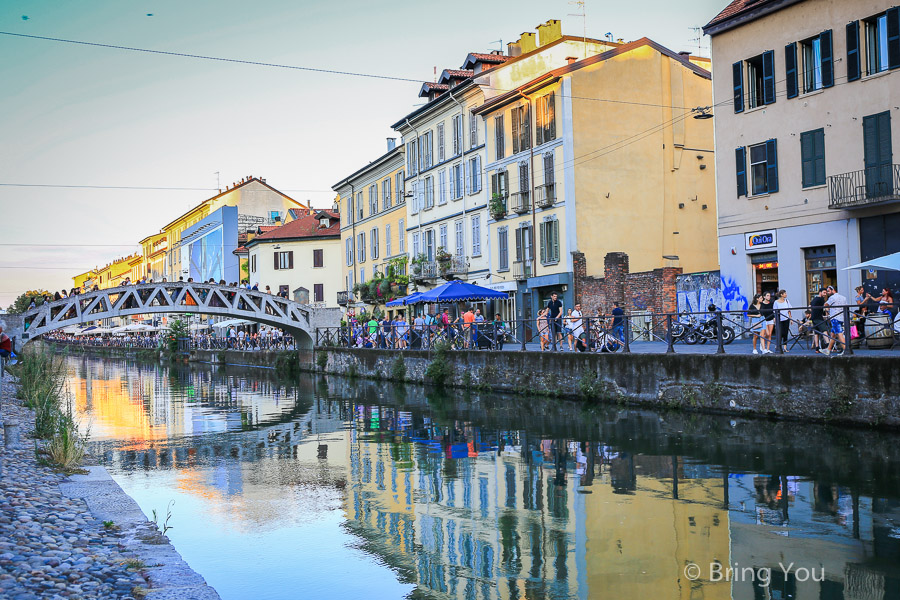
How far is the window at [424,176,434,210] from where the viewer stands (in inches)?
1911

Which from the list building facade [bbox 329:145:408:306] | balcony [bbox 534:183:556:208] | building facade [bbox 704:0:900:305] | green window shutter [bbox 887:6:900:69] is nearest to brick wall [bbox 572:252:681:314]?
building facade [bbox 704:0:900:305]

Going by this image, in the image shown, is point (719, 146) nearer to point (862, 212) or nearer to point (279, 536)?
point (862, 212)

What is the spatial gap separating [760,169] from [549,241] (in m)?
11.7

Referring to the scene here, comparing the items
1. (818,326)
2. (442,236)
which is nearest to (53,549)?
(818,326)

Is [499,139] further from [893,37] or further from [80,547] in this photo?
[80,547]

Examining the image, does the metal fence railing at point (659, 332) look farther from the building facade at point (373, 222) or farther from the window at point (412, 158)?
the window at point (412, 158)

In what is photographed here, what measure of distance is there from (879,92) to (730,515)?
662 inches

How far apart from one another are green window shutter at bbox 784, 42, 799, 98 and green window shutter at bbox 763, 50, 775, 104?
514 mm

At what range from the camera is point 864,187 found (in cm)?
2300

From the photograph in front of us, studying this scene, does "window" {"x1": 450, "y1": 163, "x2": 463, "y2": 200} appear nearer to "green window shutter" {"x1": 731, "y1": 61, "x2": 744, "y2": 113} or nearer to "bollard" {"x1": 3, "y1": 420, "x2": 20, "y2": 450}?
"green window shutter" {"x1": 731, "y1": 61, "x2": 744, "y2": 113}

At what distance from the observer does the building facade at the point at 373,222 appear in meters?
53.1

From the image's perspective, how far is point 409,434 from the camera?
59.7ft

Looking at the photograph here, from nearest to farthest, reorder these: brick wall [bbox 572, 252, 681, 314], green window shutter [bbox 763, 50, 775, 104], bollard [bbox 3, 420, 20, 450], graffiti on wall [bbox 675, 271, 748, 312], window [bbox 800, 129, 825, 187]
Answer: bollard [bbox 3, 420, 20, 450], window [bbox 800, 129, 825, 187], green window shutter [bbox 763, 50, 775, 104], graffiti on wall [bbox 675, 271, 748, 312], brick wall [bbox 572, 252, 681, 314]

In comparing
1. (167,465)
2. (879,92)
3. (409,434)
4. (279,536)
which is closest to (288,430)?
(409,434)
